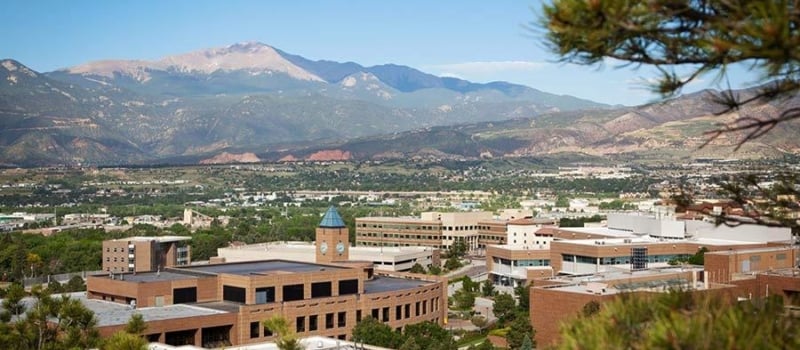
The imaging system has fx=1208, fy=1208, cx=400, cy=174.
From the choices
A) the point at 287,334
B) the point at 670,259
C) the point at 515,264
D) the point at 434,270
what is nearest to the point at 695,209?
the point at 287,334

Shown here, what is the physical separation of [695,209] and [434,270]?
76.4 m

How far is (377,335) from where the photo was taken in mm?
48250

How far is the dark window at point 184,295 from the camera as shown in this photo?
2007 inches

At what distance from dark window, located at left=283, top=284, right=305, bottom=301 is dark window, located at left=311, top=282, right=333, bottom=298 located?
709 mm

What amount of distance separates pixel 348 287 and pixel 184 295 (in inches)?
291

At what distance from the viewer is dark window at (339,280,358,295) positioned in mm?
53812

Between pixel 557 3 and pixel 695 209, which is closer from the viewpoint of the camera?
pixel 557 3

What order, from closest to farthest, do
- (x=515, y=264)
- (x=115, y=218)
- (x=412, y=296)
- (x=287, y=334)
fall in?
(x=287, y=334) < (x=412, y=296) < (x=515, y=264) < (x=115, y=218)

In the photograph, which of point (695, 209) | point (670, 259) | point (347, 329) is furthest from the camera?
point (670, 259)

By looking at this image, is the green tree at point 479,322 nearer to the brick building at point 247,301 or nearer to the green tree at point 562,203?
the brick building at point 247,301

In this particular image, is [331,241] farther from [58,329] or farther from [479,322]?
[58,329]

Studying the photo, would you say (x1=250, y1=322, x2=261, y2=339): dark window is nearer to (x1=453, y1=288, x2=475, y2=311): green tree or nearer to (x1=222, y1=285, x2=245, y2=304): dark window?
(x1=222, y1=285, x2=245, y2=304): dark window

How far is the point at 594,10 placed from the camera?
37.2ft

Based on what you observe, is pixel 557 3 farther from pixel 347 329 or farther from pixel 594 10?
pixel 347 329
